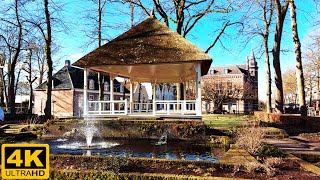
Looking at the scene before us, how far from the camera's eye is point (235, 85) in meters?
57.5

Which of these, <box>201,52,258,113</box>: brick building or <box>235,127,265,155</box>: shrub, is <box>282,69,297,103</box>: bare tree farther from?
<box>235,127,265,155</box>: shrub

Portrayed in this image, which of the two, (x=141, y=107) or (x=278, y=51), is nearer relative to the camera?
(x=141, y=107)

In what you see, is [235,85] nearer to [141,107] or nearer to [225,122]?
[225,122]

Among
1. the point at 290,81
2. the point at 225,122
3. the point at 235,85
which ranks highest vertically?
the point at 290,81

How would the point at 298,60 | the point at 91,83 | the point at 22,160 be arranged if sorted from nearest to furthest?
the point at 22,160 < the point at 298,60 < the point at 91,83

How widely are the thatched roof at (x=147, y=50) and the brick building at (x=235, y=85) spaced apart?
37042 millimetres

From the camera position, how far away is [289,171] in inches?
269

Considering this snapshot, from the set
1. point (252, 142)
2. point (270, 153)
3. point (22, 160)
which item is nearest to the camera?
point (22, 160)

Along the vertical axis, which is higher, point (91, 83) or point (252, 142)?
point (91, 83)

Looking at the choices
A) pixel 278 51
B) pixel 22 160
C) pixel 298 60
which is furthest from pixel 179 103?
pixel 22 160

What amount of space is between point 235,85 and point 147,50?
42.7 m

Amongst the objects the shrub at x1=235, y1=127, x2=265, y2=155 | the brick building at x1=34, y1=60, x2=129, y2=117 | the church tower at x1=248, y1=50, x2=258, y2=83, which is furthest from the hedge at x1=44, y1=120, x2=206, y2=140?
the church tower at x1=248, y1=50, x2=258, y2=83

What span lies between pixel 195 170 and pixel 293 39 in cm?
1797

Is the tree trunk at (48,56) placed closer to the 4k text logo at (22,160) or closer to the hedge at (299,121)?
the hedge at (299,121)
